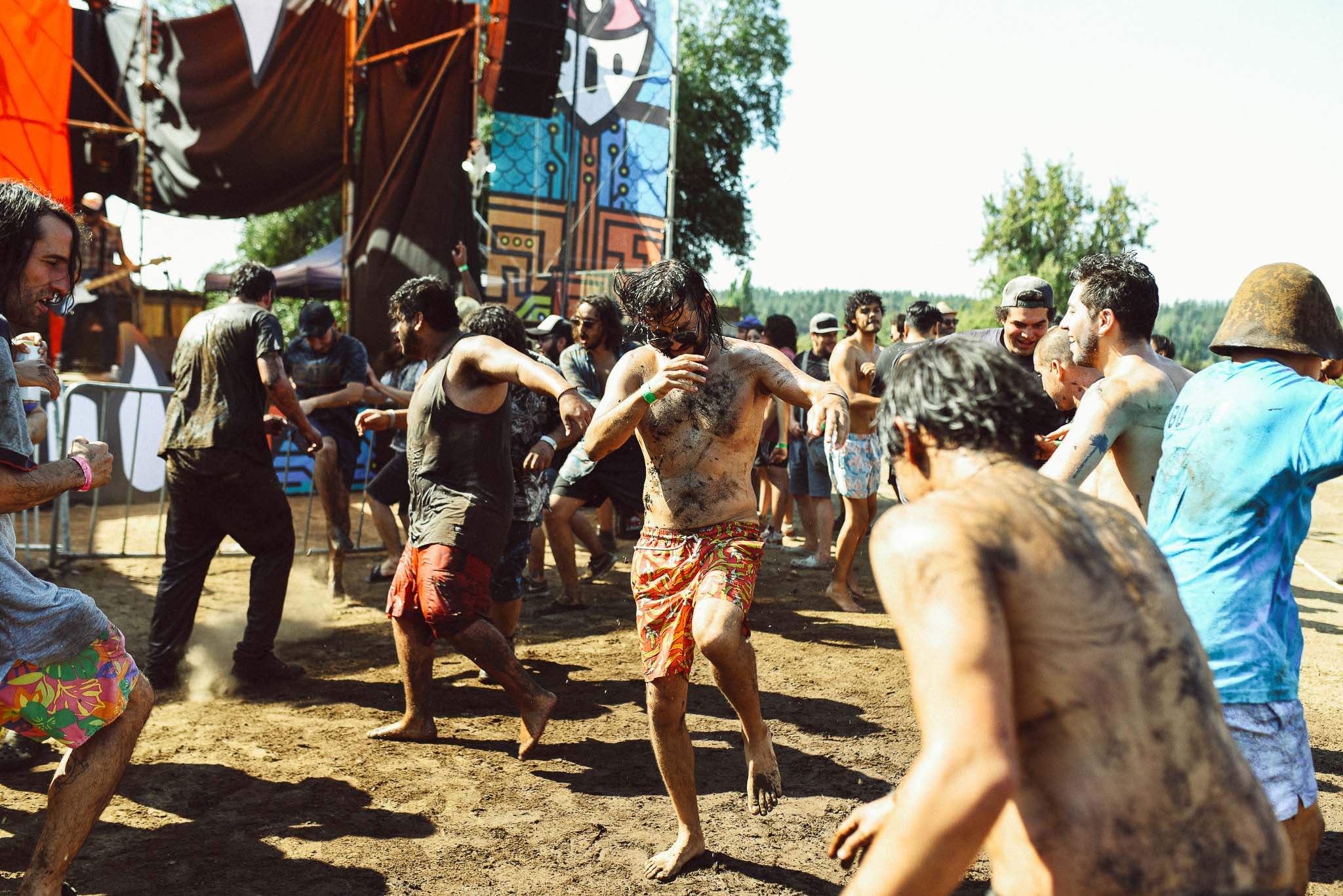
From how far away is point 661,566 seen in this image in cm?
376

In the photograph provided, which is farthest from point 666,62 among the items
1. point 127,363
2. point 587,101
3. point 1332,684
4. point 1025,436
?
point 1025,436

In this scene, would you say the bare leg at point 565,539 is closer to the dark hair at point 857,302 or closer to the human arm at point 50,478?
the dark hair at point 857,302

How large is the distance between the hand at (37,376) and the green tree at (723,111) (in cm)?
2950

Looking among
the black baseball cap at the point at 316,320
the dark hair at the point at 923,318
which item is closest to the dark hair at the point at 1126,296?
the dark hair at the point at 923,318

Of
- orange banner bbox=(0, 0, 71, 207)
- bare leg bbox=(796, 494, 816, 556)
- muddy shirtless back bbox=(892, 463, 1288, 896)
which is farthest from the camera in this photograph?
orange banner bbox=(0, 0, 71, 207)

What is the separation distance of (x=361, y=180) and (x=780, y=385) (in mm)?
9888

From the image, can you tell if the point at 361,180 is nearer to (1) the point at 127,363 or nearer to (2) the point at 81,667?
(1) the point at 127,363

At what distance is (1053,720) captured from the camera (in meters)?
1.51

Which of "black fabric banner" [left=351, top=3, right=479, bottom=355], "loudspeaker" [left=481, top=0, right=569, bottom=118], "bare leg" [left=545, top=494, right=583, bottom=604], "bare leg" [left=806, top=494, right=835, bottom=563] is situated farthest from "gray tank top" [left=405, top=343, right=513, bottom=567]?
"black fabric banner" [left=351, top=3, right=479, bottom=355]

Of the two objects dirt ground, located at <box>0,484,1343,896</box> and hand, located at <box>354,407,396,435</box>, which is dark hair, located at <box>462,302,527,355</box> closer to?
hand, located at <box>354,407,396,435</box>

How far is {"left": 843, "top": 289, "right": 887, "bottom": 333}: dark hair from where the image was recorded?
8.11m

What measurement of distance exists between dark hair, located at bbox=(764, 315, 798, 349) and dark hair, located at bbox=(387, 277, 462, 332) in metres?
4.85

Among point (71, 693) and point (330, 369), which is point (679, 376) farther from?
point (330, 369)

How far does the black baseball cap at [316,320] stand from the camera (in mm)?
7945
